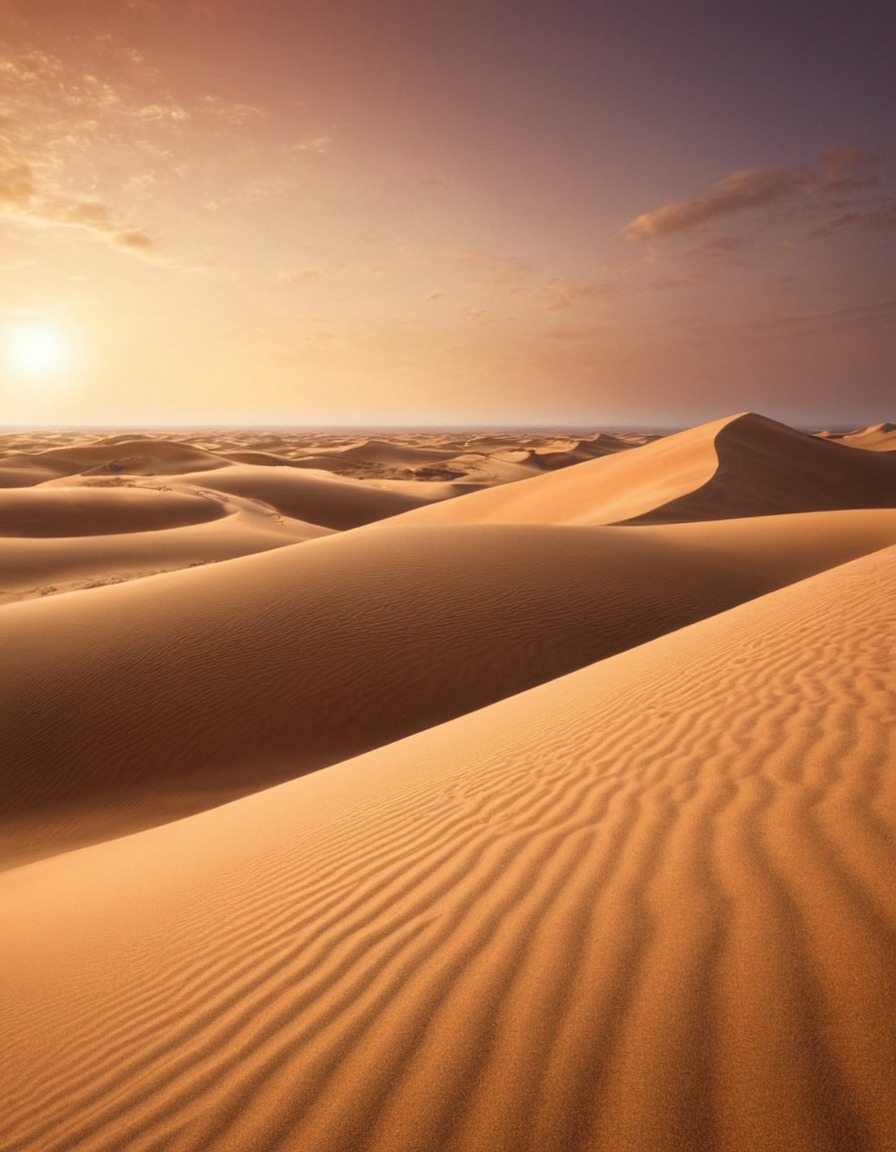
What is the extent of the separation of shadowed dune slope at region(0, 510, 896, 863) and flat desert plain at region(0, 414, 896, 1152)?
64 mm

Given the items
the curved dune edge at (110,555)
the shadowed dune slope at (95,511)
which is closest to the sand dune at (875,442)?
the curved dune edge at (110,555)

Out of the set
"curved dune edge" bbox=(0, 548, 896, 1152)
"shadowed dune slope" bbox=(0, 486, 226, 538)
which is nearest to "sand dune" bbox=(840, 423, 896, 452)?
"shadowed dune slope" bbox=(0, 486, 226, 538)

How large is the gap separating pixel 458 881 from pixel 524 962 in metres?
0.72

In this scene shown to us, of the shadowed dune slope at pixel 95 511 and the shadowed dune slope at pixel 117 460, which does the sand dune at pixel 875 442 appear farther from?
the shadowed dune slope at pixel 117 460

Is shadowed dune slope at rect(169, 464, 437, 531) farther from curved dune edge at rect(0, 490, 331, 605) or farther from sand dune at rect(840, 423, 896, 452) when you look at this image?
sand dune at rect(840, 423, 896, 452)

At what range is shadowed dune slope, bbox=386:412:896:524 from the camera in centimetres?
2241

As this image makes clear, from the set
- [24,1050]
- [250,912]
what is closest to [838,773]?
[250,912]

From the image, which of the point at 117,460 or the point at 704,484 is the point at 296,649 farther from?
the point at 117,460

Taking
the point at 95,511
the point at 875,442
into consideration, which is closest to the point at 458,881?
the point at 95,511

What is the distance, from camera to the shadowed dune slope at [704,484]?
22.4 meters

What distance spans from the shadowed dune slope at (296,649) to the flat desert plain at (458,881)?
0.21ft

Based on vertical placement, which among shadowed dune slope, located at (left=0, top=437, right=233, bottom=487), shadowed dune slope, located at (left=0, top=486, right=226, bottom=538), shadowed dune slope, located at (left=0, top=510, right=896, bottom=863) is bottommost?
shadowed dune slope, located at (left=0, top=510, right=896, bottom=863)

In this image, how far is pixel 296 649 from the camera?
9609 millimetres

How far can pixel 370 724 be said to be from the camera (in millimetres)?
8016
